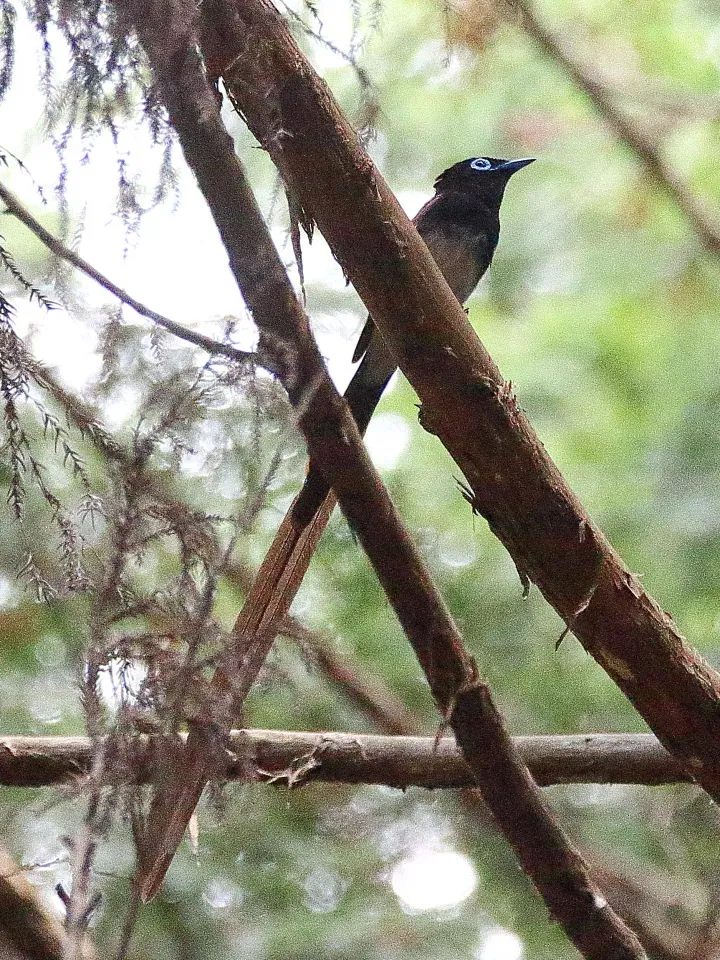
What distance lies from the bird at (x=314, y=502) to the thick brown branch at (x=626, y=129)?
0.45 m

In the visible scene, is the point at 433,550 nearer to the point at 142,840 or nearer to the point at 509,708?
the point at 509,708

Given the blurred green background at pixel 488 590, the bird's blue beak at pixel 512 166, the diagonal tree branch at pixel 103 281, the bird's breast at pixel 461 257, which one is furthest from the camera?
the bird's blue beak at pixel 512 166

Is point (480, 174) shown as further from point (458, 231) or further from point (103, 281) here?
point (103, 281)

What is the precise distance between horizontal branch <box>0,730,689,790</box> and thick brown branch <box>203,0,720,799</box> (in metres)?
0.27

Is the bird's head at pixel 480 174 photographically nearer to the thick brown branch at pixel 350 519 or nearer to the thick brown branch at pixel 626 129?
the thick brown branch at pixel 626 129

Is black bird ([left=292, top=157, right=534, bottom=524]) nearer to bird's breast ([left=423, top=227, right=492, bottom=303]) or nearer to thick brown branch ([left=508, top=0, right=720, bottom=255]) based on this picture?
bird's breast ([left=423, top=227, right=492, bottom=303])

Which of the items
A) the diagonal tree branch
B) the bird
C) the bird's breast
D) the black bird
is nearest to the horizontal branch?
the bird

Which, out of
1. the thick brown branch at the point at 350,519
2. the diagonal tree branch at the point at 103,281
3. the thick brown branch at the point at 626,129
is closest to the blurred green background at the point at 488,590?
the thick brown branch at the point at 626,129

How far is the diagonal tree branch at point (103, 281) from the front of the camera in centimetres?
139

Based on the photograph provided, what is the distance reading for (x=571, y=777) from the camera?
228cm

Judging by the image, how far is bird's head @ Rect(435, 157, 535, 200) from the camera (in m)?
3.38

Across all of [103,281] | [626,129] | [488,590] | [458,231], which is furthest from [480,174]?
[103,281]

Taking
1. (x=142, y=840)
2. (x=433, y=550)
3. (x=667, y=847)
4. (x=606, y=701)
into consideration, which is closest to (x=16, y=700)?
(x=433, y=550)

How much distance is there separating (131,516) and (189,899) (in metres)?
1.89
